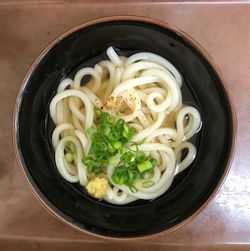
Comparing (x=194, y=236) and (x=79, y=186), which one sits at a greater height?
(x=79, y=186)

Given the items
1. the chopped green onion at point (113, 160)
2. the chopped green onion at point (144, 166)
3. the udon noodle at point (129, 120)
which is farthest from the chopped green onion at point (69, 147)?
the chopped green onion at point (144, 166)

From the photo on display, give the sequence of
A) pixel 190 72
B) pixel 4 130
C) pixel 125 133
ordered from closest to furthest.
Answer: pixel 125 133, pixel 190 72, pixel 4 130

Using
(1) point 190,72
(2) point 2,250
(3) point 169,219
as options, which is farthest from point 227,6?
(2) point 2,250

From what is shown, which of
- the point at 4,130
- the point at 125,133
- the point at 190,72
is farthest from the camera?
the point at 4,130

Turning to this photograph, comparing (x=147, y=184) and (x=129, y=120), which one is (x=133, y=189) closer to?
(x=147, y=184)

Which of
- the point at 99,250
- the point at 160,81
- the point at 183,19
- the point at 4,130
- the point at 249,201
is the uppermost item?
the point at 183,19

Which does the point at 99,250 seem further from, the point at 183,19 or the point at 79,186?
the point at 183,19

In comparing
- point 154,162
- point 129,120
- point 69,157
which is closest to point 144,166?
point 154,162
